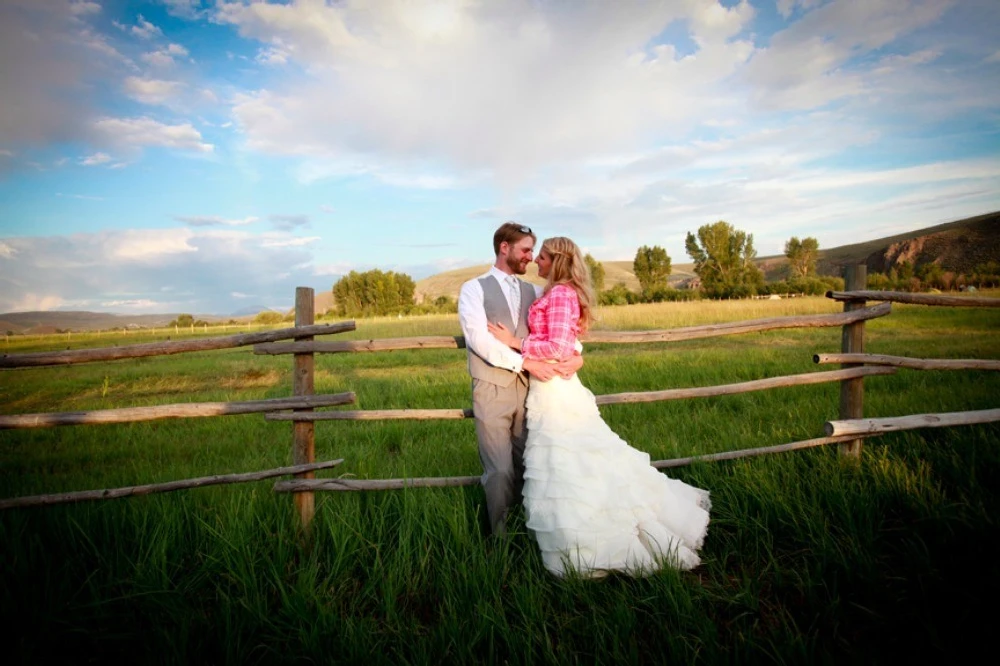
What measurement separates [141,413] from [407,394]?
539cm

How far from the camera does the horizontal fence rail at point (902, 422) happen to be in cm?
394

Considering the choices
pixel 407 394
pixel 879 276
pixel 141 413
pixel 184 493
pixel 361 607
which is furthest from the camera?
pixel 879 276

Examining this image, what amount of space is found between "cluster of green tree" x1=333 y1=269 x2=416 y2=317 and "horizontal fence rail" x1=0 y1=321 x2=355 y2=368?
2805 inches

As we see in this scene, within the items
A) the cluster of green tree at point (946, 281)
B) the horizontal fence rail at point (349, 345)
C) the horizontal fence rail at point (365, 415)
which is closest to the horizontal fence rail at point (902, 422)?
the horizontal fence rail at point (365, 415)

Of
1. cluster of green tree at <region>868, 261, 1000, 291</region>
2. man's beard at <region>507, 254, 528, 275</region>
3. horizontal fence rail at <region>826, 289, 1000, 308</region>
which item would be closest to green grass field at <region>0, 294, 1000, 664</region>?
horizontal fence rail at <region>826, 289, 1000, 308</region>

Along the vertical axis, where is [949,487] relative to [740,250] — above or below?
below

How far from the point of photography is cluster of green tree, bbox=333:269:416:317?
76.4 metres

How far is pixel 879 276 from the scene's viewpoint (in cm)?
4762

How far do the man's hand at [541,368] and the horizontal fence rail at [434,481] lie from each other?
1.17 meters

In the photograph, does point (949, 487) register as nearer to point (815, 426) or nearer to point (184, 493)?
point (815, 426)

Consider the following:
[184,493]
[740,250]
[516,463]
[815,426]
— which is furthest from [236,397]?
[740,250]

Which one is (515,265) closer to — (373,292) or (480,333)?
(480,333)

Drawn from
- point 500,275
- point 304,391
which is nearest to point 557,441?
point 500,275

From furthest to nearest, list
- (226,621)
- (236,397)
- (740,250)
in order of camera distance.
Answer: (740,250) → (236,397) → (226,621)
